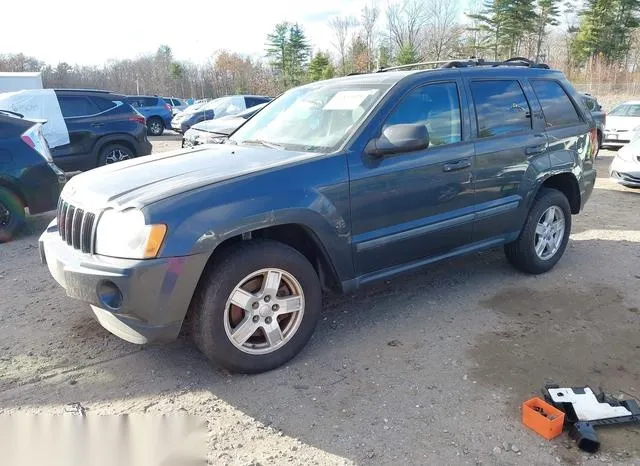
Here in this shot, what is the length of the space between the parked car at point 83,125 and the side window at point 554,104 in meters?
7.46

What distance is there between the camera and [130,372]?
3.28 metres

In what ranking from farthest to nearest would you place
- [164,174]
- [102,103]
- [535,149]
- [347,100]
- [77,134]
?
[102,103] → [77,134] → [535,149] → [347,100] → [164,174]

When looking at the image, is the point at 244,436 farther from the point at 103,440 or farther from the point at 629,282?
the point at 629,282

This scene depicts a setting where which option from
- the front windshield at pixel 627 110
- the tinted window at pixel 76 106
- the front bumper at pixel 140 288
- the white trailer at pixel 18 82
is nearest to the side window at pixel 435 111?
the front bumper at pixel 140 288

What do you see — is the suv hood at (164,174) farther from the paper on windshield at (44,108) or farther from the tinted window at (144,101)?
the tinted window at (144,101)

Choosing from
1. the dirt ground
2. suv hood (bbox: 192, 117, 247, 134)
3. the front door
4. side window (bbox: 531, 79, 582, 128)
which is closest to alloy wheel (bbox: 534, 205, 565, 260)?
the dirt ground

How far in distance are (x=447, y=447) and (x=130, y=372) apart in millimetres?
1958

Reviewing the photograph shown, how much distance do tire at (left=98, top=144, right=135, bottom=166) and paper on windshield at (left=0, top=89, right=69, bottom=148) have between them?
633mm

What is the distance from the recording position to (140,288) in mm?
2715

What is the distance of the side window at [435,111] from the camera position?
3760 mm

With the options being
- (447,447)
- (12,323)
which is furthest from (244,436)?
(12,323)

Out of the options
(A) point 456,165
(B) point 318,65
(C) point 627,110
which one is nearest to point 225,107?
(C) point 627,110

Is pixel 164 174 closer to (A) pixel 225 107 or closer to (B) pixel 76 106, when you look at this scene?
(B) pixel 76 106

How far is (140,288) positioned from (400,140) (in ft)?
5.99
